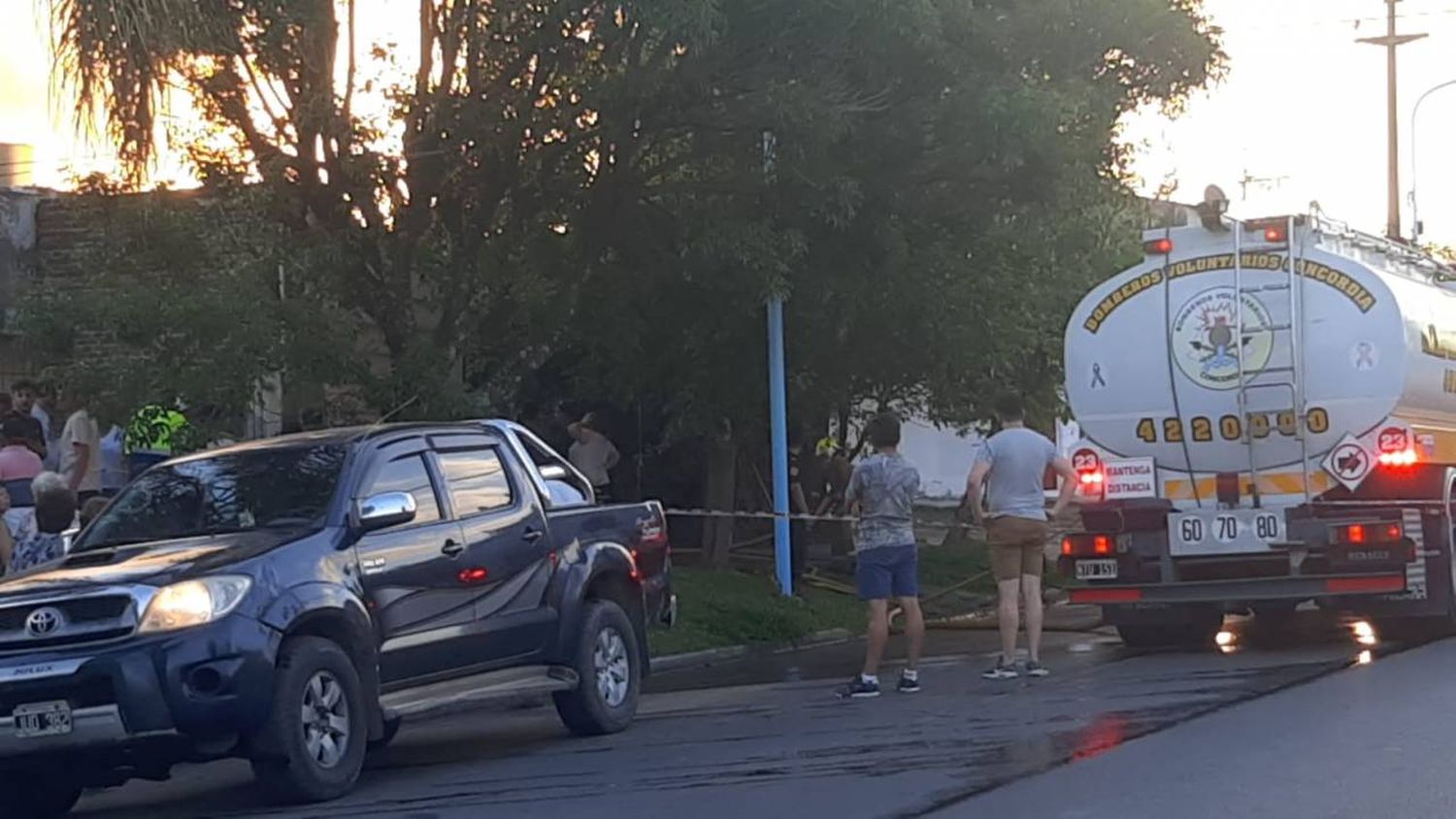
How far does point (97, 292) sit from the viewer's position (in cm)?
1455

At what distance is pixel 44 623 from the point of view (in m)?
9.10

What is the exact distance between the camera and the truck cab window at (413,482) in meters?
10.5

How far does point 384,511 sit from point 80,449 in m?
6.36

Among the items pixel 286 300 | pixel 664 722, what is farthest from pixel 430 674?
pixel 286 300

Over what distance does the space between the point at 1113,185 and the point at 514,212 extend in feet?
18.3

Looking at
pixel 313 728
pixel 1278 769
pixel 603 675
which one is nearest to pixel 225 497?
pixel 313 728

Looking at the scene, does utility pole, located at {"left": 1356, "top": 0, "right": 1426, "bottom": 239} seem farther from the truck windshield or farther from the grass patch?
the truck windshield

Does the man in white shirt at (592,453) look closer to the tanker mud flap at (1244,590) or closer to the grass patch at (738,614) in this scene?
the grass patch at (738,614)

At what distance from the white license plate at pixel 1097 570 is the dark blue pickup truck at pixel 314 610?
13.8ft

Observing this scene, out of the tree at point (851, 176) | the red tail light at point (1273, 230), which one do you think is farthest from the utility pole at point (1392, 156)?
the red tail light at point (1273, 230)

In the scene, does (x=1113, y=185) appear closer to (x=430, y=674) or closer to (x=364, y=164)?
(x=364, y=164)

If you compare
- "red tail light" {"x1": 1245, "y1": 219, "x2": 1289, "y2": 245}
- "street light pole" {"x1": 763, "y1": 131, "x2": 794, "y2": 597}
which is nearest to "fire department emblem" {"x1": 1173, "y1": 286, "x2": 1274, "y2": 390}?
"red tail light" {"x1": 1245, "y1": 219, "x2": 1289, "y2": 245}

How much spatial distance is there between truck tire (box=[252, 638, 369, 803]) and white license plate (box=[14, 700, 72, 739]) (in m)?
0.82

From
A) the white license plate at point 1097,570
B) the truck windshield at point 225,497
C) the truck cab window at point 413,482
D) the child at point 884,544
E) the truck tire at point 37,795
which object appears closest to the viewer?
the truck tire at point 37,795
